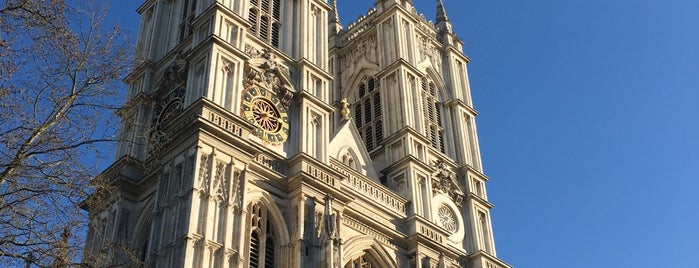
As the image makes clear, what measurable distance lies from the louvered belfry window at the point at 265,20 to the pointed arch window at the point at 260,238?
8484mm

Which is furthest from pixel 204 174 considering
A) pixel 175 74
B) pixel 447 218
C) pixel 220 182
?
pixel 447 218

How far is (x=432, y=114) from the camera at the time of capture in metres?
41.0

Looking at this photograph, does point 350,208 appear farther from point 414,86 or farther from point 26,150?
point 26,150

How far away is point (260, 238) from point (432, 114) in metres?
17.0

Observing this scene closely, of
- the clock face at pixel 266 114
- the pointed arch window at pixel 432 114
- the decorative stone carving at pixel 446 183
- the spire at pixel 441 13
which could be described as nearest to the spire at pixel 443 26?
the spire at pixel 441 13

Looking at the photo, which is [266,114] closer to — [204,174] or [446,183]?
[204,174]

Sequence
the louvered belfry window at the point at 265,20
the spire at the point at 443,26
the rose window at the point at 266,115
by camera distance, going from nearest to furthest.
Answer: the rose window at the point at 266,115
the louvered belfry window at the point at 265,20
the spire at the point at 443,26

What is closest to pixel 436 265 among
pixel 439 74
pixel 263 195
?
pixel 263 195

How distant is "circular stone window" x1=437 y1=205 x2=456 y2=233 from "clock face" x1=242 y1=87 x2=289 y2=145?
918 cm

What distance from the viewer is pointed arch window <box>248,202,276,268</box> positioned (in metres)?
25.8

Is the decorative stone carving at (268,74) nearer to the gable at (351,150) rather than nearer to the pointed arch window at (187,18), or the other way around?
the pointed arch window at (187,18)

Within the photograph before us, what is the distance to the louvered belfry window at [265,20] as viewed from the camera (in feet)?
107

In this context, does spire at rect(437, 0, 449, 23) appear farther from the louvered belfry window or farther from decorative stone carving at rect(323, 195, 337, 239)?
decorative stone carving at rect(323, 195, 337, 239)

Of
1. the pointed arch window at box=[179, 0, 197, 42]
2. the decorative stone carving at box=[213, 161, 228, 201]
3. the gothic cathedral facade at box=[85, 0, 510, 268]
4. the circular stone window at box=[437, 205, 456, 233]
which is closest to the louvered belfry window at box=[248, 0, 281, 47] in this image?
the gothic cathedral facade at box=[85, 0, 510, 268]
